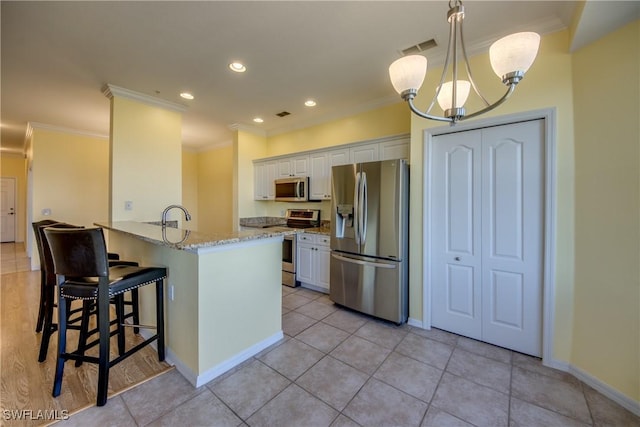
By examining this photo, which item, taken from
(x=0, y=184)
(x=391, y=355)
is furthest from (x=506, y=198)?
(x=0, y=184)

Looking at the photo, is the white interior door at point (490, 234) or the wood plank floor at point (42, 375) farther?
the white interior door at point (490, 234)

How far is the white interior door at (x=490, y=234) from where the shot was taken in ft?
7.11

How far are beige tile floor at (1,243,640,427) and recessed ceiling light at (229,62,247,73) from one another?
284cm

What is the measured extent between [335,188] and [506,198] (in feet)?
5.68

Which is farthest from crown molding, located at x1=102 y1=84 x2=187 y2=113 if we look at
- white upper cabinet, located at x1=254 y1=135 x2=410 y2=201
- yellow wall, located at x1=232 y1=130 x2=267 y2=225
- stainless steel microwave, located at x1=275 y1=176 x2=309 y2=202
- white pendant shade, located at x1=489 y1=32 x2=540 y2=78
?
white pendant shade, located at x1=489 y1=32 x2=540 y2=78

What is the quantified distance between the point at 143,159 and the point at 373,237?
10.6 ft

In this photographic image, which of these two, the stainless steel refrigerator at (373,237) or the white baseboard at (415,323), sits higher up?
the stainless steel refrigerator at (373,237)

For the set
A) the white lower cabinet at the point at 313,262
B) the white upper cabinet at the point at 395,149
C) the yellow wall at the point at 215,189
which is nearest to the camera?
the white upper cabinet at the point at 395,149

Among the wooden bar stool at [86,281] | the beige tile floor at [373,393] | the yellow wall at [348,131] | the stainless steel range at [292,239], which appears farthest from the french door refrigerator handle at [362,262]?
the wooden bar stool at [86,281]

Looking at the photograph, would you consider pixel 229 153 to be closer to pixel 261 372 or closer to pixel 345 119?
pixel 345 119

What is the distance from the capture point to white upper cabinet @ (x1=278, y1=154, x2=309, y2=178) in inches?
166

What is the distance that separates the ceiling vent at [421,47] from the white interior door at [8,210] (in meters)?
11.3

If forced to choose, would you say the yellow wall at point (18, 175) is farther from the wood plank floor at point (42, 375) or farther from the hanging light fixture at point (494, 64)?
the hanging light fixture at point (494, 64)

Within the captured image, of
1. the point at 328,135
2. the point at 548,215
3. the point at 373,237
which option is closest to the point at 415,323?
the point at 373,237
